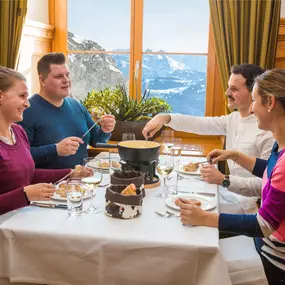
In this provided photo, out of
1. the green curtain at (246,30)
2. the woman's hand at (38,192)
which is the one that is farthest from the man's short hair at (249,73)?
the woman's hand at (38,192)

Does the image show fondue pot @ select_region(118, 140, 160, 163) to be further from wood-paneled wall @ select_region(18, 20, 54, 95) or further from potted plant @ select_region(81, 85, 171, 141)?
wood-paneled wall @ select_region(18, 20, 54, 95)

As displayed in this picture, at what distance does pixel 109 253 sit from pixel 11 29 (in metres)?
2.40

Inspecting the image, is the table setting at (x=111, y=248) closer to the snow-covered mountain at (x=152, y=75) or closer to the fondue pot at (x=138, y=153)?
the fondue pot at (x=138, y=153)

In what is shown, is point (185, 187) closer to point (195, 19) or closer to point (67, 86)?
point (67, 86)

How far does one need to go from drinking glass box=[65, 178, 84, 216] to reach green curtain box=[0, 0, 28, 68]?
1.95m

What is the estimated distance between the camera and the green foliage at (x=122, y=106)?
3.15 m

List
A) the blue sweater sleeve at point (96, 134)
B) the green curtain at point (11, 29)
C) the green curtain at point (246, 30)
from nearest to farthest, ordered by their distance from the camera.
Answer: the blue sweater sleeve at point (96, 134), the green curtain at point (246, 30), the green curtain at point (11, 29)

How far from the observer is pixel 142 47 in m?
3.60

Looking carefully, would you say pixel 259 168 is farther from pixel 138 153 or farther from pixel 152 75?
pixel 152 75

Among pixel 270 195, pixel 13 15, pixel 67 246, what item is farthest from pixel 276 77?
pixel 13 15

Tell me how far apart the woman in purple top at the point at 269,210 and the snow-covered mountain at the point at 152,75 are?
1948mm

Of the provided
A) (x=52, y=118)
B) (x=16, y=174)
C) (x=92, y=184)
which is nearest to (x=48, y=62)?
(x=52, y=118)

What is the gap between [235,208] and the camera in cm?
211

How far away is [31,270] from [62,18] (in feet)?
9.17
